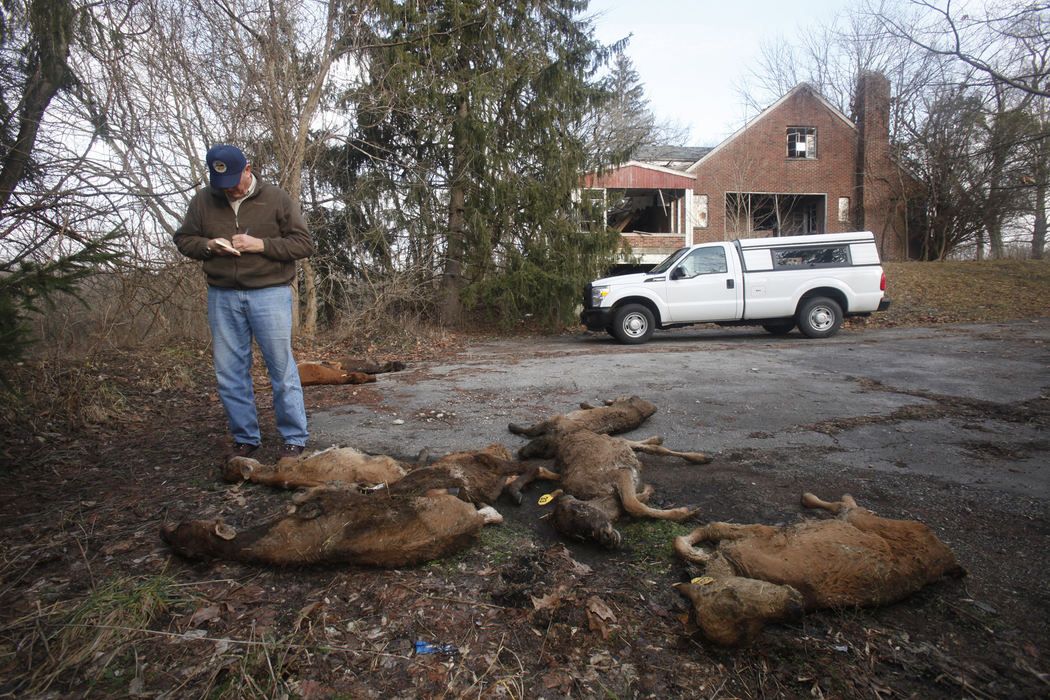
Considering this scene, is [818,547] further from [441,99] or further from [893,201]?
[893,201]

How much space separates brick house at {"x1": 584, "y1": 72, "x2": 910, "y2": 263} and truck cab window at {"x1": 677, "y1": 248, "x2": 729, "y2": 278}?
41.7ft

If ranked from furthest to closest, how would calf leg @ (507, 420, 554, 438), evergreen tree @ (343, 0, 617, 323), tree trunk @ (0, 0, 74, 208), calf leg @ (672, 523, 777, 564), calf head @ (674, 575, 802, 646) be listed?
evergreen tree @ (343, 0, 617, 323)
tree trunk @ (0, 0, 74, 208)
calf leg @ (507, 420, 554, 438)
calf leg @ (672, 523, 777, 564)
calf head @ (674, 575, 802, 646)

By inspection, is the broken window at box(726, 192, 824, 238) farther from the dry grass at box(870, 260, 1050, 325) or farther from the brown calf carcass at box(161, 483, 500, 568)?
the brown calf carcass at box(161, 483, 500, 568)

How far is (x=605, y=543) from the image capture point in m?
2.29

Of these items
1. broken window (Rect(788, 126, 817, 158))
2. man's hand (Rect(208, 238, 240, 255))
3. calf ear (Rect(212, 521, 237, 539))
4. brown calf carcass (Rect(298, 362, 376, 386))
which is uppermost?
broken window (Rect(788, 126, 817, 158))

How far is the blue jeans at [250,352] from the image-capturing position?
11.7ft

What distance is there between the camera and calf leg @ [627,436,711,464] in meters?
3.40

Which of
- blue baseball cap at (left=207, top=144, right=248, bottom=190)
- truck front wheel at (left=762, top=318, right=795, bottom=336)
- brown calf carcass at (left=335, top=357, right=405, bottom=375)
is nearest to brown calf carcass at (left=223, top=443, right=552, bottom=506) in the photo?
blue baseball cap at (left=207, top=144, right=248, bottom=190)

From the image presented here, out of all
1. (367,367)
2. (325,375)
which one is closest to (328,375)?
(325,375)

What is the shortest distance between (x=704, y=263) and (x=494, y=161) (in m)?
6.18

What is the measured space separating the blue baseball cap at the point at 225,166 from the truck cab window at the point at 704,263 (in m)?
8.93

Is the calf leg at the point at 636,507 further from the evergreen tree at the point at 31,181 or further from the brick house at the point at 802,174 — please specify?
the brick house at the point at 802,174

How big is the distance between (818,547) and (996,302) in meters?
17.7

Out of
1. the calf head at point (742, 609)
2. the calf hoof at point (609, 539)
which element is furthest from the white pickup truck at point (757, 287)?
the calf head at point (742, 609)
